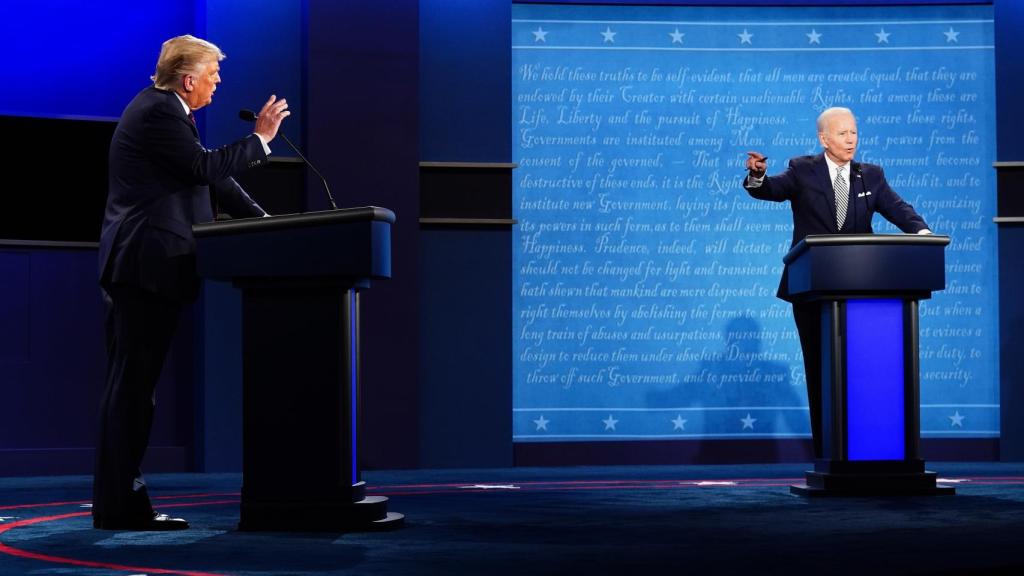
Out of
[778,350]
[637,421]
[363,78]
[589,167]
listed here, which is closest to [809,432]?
[778,350]

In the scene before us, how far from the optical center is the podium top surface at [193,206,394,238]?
3.64 m

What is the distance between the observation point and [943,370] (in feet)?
23.0

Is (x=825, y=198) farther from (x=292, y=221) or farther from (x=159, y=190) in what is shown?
(x=159, y=190)

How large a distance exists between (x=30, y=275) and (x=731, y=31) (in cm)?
380

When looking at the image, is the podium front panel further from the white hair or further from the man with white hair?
the white hair

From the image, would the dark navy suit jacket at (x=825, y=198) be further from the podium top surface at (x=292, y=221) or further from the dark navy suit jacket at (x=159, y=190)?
the dark navy suit jacket at (x=159, y=190)

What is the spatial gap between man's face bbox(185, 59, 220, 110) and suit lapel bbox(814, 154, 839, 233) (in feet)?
8.01

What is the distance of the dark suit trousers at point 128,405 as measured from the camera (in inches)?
149

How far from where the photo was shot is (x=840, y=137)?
5.23 m

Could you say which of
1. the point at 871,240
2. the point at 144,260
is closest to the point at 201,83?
the point at 144,260

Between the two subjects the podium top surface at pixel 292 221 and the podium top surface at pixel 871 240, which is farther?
the podium top surface at pixel 871 240

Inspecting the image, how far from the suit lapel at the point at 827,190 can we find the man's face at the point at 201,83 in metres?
2.44

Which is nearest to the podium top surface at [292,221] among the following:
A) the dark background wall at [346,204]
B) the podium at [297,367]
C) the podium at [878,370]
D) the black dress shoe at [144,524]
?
the podium at [297,367]

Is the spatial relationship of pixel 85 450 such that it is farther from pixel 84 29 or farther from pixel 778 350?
pixel 778 350
